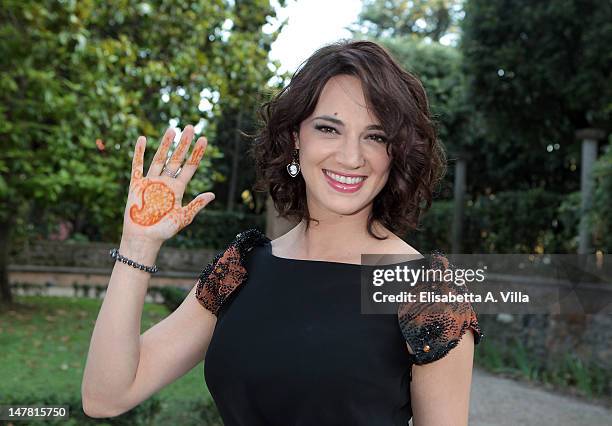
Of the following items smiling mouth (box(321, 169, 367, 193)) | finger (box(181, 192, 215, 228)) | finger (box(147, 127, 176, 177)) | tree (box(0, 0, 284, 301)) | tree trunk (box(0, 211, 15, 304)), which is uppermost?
tree (box(0, 0, 284, 301))

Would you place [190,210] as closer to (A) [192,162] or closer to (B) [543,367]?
(A) [192,162]

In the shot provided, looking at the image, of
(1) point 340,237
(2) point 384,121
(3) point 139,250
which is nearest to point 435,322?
(1) point 340,237

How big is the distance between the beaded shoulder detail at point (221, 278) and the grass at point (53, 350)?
3707mm

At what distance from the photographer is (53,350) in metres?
8.87

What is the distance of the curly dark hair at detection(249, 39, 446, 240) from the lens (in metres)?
1.76

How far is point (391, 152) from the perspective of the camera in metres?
1.79

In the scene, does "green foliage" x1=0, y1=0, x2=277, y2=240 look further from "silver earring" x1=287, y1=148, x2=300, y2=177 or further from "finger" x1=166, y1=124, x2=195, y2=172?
"finger" x1=166, y1=124, x2=195, y2=172

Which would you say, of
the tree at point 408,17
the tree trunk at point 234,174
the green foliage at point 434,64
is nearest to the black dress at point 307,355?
the green foliage at point 434,64

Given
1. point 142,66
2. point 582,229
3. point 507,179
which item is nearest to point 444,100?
point 507,179

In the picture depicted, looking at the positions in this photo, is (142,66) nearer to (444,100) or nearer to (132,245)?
(132,245)

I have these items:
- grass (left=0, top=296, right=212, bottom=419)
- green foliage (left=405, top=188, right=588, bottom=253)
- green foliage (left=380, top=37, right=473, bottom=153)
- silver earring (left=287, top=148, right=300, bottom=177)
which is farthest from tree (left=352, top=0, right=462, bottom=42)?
silver earring (left=287, top=148, right=300, bottom=177)

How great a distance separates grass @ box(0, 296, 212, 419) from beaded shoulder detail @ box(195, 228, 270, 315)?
371 centimetres

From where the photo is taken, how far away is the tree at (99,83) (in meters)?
8.09

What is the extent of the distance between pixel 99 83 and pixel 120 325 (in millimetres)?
6716
